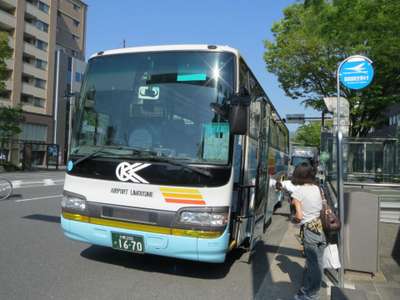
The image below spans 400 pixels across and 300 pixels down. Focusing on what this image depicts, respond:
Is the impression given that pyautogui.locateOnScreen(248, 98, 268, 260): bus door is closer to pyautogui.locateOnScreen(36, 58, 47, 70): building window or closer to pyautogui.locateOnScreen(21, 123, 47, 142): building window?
pyautogui.locateOnScreen(21, 123, 47, 142): building window

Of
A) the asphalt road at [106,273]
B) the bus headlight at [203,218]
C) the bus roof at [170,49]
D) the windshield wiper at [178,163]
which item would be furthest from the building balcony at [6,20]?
the bus headlight at [203,218]

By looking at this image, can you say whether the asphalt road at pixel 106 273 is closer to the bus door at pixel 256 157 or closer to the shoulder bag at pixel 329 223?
the bus door at pixel 256 157

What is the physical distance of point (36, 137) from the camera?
159 ft

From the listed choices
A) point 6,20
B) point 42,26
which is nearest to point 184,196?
point 6,20

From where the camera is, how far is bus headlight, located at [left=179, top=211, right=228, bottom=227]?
14.9 feet

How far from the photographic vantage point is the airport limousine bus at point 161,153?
4602 millimetres

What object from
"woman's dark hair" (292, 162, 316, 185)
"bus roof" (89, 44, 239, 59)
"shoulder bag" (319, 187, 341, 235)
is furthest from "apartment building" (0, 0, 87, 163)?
"shoulder bag" (319, 187, 341, 235)

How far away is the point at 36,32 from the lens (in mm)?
48656

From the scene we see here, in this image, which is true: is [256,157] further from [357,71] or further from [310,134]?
[310,134]

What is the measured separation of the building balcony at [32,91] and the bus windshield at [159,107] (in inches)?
1828

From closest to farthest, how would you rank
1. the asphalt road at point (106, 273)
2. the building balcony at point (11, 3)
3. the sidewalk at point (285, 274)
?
the asphalt road at point (106, 273)
the sidewalk at point (285, 274)
the building balcony at point (11, 3)

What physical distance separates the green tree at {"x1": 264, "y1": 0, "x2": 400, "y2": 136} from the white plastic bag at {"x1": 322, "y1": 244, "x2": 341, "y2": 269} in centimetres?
480

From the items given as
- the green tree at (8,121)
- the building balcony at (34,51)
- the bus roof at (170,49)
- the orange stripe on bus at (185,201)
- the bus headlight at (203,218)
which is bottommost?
the bus headlight at (203,218)

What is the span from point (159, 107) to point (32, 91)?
48103mm
